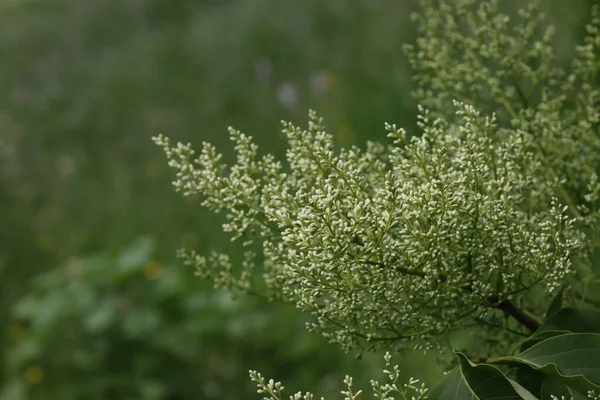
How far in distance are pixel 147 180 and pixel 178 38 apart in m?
1.61

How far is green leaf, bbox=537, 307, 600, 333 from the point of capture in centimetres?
136

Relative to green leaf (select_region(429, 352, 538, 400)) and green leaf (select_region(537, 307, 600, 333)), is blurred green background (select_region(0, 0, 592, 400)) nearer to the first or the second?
green leaf (select_region(537, 307, 600, 333))

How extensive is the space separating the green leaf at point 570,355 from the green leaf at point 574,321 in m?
0.11

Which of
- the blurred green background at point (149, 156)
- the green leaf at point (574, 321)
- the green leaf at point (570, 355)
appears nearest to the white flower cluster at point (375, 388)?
the green leaf at point (570, 355)

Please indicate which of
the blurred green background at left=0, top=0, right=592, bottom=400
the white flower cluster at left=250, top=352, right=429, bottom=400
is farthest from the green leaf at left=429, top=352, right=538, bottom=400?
the blurred green background at left=0, top=0, right=592, bottom=400

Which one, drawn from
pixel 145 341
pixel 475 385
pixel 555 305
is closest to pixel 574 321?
pixel 555 305

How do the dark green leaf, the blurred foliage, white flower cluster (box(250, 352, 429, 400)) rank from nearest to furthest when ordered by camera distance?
→ white flower cluster (box(250, 352, 429, 400)) → the dark green leaf → the blurred foliage

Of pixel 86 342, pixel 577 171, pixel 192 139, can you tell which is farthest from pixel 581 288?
pixel 192 139

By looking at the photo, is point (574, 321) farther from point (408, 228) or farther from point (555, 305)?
point (408, 228)

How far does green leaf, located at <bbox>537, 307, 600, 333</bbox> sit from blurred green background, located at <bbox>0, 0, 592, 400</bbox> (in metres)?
1.72

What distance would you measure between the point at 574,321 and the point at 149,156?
5082 millimetres

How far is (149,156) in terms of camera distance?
20.1 feet

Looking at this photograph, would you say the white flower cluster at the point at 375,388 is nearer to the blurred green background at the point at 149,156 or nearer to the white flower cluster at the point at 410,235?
the white flower cluster at the point at 410,235

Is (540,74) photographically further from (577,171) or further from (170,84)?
(170,84)
